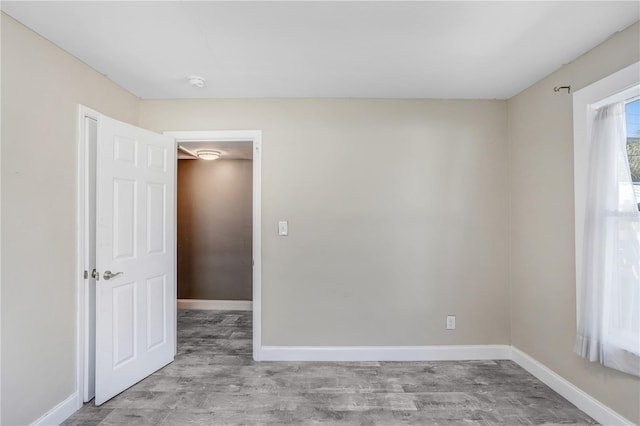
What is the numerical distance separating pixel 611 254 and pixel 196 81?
3.12 metres

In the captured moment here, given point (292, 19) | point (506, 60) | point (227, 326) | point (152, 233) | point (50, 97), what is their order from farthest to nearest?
point (227, 326) < point (152, 233) < point (506, 60) < point (50, 97) < point (292, 19)

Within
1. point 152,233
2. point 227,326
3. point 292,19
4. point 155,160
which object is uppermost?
point 292,19

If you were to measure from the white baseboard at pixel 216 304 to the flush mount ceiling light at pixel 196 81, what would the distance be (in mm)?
3187

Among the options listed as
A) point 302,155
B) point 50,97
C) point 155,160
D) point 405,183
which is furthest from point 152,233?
point 405,183

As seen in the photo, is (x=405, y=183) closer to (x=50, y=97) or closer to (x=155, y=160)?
(x=155, y=160)

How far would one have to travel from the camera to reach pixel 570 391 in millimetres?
2154

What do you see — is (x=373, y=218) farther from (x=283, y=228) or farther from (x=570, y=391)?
(x=570, y=391)

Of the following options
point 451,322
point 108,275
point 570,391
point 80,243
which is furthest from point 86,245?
point 570,391

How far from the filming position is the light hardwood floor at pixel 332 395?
1986 millimetres

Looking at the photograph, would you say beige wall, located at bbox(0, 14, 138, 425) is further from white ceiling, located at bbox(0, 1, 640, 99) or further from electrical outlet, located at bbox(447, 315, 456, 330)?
electrical outlet, located at bbox(447, 315, 456, 330)

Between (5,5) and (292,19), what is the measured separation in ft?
4.87

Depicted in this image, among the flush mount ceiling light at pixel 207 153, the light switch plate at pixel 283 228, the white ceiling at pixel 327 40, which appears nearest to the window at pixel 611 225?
the white ceiling at pixel 327 40

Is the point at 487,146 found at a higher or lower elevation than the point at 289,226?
higher

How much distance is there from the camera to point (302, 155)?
2.84m
